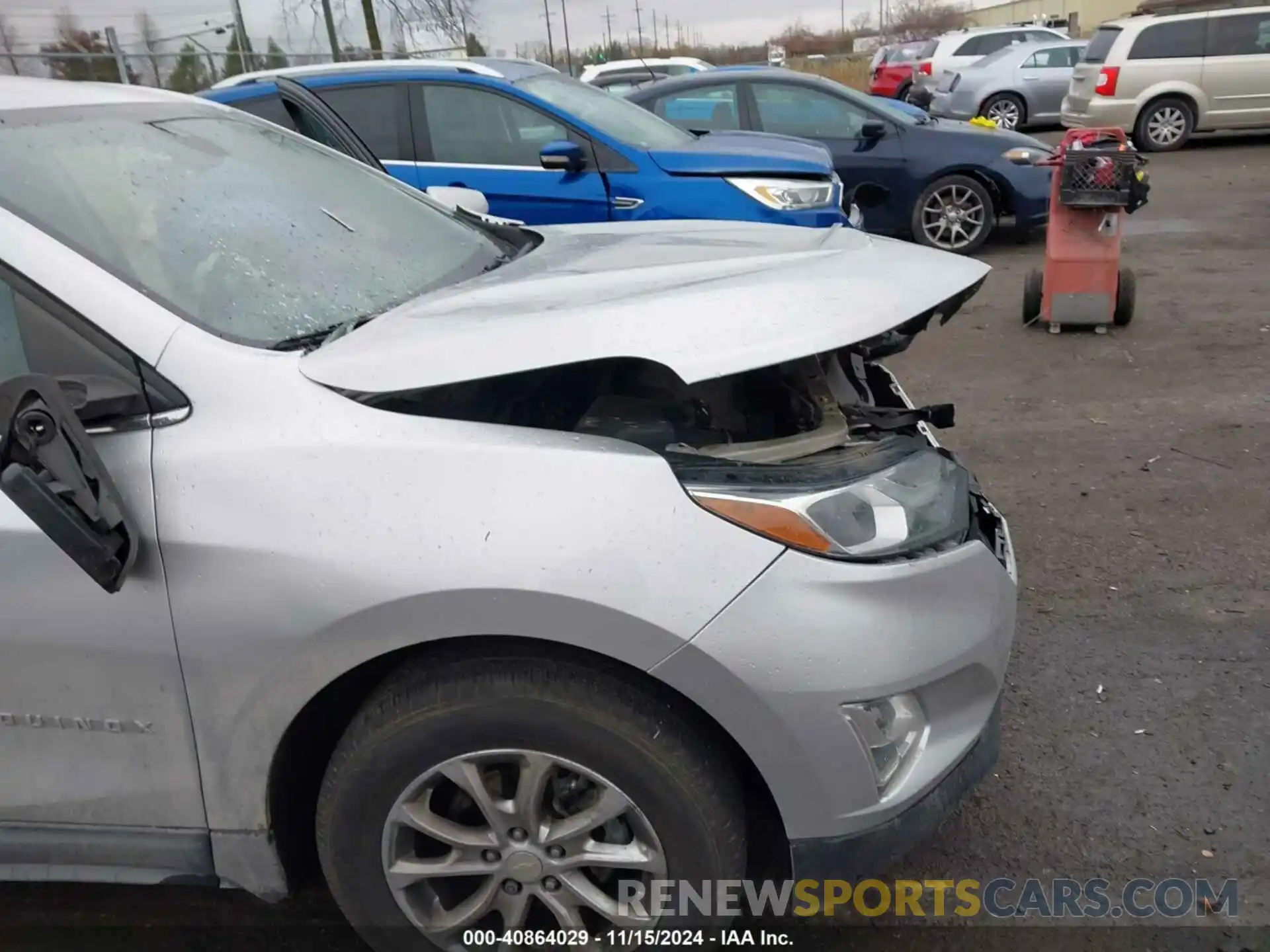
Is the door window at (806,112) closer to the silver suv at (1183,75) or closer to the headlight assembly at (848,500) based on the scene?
the silver suv at (1183,75)

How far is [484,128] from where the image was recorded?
607 centimetres

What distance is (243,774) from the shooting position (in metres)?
1.89

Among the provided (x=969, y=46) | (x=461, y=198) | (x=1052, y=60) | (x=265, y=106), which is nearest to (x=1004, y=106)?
(x=1052, y=60)

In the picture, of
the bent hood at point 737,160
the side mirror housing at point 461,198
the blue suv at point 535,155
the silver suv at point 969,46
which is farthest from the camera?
the silver suv at point 969,46

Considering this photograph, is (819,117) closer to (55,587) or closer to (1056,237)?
(1056,237)

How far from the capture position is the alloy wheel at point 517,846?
1.85 m

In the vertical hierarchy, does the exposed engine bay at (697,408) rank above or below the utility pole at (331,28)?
below

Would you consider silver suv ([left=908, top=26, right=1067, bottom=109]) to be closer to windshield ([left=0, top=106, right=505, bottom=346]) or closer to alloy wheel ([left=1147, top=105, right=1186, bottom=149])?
alloy wheel ([left=1147, top=105, right=1186, bottom=149])

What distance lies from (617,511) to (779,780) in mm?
573

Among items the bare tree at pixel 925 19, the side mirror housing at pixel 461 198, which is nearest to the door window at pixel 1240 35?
the side mirror housing at pixel 461 198

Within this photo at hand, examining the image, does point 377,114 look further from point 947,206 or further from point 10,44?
point 10,44

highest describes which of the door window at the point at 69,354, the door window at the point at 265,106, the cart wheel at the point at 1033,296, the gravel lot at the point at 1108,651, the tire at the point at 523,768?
the door window at the point at 265,106

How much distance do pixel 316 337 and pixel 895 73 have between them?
22.0 metres

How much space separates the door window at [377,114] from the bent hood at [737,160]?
5.06 ft
